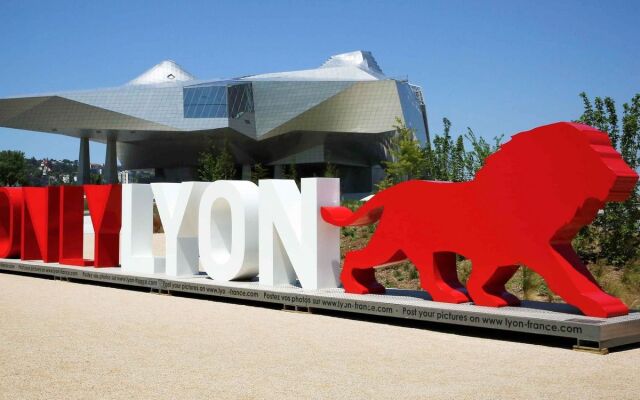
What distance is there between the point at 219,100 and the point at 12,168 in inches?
2269

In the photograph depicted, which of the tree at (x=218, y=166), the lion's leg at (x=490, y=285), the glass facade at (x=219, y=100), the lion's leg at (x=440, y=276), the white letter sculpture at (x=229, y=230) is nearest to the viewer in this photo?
the lion's leg at (x=490, y=285)

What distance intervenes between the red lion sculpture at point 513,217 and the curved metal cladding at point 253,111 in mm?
48348

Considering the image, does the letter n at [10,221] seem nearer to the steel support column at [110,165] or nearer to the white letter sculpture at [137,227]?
the white letter sculpture at [137,227]

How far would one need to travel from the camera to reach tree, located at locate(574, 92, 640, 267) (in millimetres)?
17812

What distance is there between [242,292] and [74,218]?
7.85m

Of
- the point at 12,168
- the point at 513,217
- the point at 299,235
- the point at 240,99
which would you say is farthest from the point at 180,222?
the point at 12,168

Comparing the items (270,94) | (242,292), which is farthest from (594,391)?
(270,94)

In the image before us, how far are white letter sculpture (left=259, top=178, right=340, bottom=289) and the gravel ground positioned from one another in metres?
1.28

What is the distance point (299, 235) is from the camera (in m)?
14.8

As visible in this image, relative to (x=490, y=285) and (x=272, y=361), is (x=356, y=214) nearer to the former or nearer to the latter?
(x=490, y=285)

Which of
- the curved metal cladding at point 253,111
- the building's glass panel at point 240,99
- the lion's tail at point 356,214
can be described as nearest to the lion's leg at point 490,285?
the lion's tail at point 356,214

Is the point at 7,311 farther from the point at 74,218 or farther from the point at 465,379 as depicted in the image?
the point at 465,379

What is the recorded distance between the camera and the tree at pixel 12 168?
353 feet

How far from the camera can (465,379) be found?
8.18 meters
